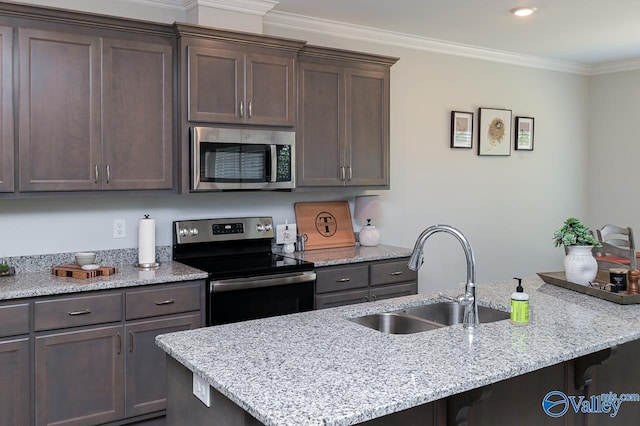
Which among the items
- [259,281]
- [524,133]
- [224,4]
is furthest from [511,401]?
[524,133]

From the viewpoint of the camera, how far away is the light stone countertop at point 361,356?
1.45 metres

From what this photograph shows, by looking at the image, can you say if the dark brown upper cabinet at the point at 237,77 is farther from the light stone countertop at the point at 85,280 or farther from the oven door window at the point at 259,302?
the oven door window at the point at 259,302

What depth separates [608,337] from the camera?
2037 millimetres

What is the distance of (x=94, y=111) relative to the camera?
319cm

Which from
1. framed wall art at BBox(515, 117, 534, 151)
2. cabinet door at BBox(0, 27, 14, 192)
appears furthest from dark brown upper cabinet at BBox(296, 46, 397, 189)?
Result: framed wall art at BBox(515, 117, 534, 151)

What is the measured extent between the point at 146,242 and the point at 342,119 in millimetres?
1610

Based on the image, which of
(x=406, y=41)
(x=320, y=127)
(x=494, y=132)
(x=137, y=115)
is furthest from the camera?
(x=494, y=132)

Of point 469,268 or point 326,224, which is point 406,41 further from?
point 469,268

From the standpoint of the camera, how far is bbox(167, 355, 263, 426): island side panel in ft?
5.27

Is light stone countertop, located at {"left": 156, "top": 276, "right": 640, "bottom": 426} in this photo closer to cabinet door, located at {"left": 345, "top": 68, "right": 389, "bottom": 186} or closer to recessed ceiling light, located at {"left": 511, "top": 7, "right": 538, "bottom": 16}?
cabinet door, located at {"left": 345, "top": 68, "right": 389, "bottom": 186}

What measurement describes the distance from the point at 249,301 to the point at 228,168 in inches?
32.7

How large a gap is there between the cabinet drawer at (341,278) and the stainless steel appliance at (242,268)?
96 mm

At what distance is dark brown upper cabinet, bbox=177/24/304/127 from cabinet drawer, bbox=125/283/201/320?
100cm

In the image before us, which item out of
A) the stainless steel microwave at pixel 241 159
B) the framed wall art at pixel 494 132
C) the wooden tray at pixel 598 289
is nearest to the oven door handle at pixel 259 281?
the stainless steel microwave at pixel 241 159
